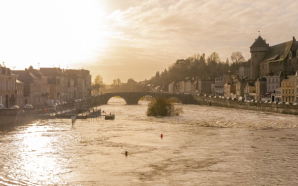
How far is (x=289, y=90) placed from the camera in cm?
8494

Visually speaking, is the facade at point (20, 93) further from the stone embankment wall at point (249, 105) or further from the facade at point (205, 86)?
the facade at point (205, 86)

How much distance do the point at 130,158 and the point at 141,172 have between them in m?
4.37

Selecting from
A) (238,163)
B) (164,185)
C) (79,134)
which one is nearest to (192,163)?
(238,163)

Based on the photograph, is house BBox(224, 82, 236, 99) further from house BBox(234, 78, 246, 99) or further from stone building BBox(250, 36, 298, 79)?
stone building BBox(250, 36, 298, 79)

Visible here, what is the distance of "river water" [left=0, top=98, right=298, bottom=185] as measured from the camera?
2484cm

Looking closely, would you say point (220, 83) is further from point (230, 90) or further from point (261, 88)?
point (261, 88)

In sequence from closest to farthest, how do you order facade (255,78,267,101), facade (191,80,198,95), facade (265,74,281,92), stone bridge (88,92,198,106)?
facade (265,74,281,92) → facade (255,78,267,101) → stone bridge (88,92,198,106) → facade (191,80,198,95)

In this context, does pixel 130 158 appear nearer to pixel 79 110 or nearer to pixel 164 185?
pixel 164 185

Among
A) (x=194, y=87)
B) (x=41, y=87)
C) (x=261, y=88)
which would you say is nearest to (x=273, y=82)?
(x=261, y=88)

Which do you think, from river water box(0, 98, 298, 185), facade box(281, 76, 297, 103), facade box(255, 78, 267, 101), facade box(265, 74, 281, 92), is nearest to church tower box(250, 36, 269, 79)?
facade box(255, 78, 267, 101)

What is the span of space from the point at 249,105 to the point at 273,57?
3935cm

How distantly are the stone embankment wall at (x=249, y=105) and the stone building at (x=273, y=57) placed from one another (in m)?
16.0

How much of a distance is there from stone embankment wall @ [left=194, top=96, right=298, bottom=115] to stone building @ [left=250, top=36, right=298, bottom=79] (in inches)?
629

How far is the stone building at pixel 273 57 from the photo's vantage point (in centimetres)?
11444
